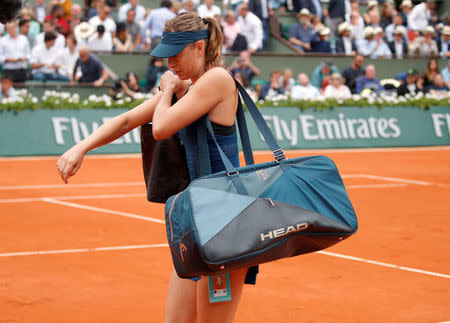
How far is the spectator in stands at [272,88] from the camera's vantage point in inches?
735

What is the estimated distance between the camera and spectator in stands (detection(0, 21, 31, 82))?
17125 mm

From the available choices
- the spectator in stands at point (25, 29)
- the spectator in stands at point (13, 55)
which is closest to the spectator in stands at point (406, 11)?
the spectator in stands at point (25, 29)

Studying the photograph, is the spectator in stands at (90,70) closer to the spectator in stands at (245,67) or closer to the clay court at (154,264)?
the spectator in stands at (245,67)

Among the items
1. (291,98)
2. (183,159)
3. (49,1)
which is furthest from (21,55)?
(183,159)

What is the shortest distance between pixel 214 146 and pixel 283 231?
59cm

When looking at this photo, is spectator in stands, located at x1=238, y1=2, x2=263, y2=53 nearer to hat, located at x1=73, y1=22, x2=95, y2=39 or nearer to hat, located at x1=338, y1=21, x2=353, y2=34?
hat, located at x1=338, y1=21, x2=353, y2=34

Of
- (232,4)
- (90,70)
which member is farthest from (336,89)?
(90,70)

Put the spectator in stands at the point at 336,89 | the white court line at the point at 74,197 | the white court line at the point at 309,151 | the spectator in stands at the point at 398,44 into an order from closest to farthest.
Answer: the white court line at the point at 74,197 → the white court line at the point at 309,151 → the spectator in stands at the point at 336,89 → the spectator in stands at the point at 398,44

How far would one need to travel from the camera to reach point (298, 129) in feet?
59.1

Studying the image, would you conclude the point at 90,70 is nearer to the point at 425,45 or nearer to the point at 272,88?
the point at 272,88

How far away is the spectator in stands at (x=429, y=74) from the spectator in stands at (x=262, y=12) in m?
4.87

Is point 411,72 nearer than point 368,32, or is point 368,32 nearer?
point 411,72

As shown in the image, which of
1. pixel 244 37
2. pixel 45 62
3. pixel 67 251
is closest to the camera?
pixel 67 251

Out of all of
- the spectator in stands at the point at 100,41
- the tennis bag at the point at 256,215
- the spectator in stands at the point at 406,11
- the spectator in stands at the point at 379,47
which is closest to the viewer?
the tennis bag at the point at 256,215
